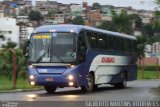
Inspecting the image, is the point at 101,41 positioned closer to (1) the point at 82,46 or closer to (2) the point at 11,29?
(1) the point at 82,46

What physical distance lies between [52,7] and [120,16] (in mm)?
77577

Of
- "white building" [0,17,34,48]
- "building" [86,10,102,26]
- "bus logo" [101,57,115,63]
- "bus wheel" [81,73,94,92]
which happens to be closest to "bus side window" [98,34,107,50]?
"bus logo" [101,57,115,63]

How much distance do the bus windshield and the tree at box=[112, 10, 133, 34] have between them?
5098 centimetres

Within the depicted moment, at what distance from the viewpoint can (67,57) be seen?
22.8m

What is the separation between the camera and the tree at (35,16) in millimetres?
126688

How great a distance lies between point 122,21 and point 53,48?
5181cm

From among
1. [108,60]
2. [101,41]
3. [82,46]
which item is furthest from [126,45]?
[82,46]

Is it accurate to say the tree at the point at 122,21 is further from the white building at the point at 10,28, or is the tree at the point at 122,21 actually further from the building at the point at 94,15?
the white building at the point at 10,28

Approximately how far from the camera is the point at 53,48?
74.9 feet

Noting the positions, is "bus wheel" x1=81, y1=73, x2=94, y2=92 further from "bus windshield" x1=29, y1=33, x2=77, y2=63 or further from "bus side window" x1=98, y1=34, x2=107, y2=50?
"bus windshield" x1=29, y1=33, x2=77, y2=63

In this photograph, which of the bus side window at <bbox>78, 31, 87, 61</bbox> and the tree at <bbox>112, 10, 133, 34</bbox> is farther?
the tree at <bbox>112, 10, 133, 34</bbox>

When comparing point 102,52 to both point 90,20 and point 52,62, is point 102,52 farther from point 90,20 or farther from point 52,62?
point 90,20

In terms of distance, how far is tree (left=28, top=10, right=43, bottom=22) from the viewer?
127 m

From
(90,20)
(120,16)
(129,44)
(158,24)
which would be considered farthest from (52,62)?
(90,20)
